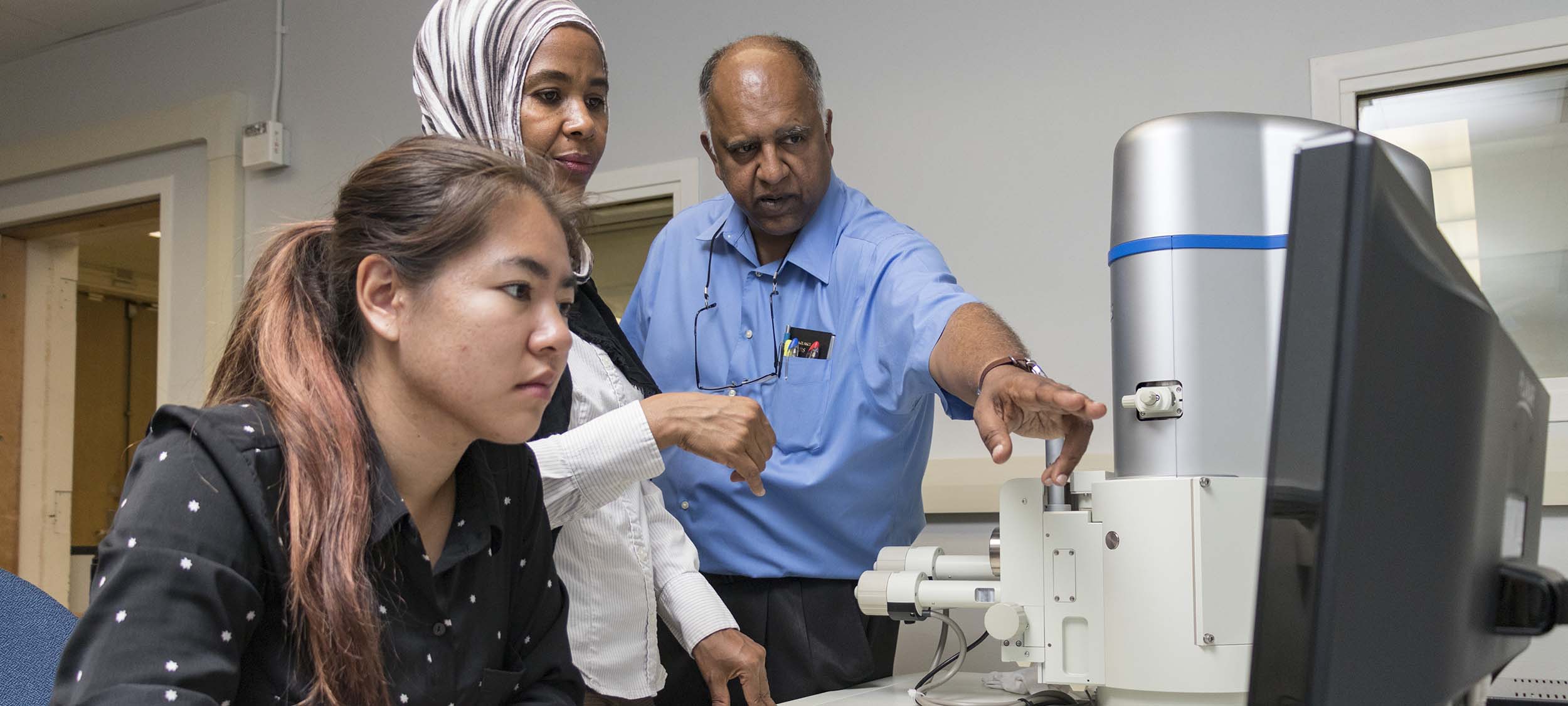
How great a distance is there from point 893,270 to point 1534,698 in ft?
2.81

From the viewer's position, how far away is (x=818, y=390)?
1.64 m

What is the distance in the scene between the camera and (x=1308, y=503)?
365 mm

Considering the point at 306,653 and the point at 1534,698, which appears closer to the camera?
the point at 306,653

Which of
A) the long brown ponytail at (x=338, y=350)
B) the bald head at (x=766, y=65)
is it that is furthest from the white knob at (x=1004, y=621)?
the bald head at (x=766, y=65)

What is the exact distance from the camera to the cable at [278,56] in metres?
3.54

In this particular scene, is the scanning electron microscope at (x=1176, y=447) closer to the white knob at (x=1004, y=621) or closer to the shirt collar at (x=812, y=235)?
the white knob at (x=1004, y=621)

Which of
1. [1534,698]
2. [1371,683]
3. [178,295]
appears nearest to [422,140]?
[1371,683]

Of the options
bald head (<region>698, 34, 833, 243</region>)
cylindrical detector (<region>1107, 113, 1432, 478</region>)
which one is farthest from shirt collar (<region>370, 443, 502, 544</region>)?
bald head (<region>698, 34, 833, 243</region>)

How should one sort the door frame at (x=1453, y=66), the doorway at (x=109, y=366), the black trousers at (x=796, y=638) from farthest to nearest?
1. the doorway at (x=109, y=366)
2. the door frame at (x=1453, y=66)
3. the black trousers at (x=796, y=638)

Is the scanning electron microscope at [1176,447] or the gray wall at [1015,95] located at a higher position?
the gray wall at [1015,95]

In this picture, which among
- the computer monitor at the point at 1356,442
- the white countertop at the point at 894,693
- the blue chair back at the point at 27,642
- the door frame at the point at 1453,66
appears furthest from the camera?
the door frame at the point at 1453,66

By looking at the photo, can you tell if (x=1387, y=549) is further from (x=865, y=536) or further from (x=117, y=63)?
(x=117, y=63)

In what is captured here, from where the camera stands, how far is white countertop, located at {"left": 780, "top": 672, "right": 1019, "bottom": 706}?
1.35m

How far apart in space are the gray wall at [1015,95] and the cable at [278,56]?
477 millimetres
